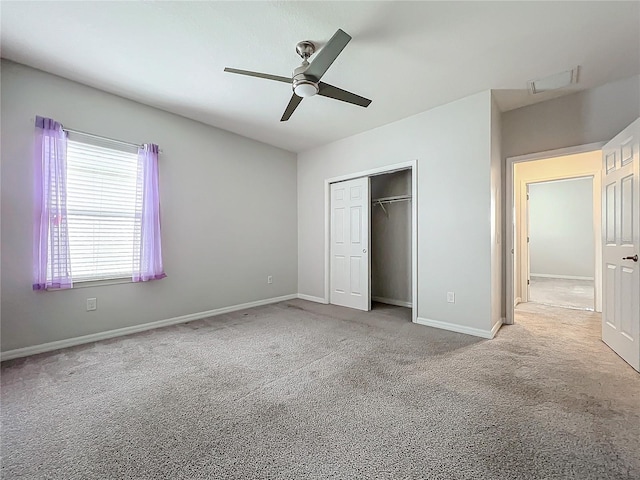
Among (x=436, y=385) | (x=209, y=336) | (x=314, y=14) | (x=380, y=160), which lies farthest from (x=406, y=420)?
(x=380, y=160)

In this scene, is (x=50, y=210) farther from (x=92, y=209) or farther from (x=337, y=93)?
(x=337, y=93)

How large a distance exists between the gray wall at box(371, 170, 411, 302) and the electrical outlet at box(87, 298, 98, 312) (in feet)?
13.3

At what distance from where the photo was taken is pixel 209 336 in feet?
10.5

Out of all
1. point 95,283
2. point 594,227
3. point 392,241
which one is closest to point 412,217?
point 392,241

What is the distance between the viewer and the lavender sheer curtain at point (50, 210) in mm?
2676

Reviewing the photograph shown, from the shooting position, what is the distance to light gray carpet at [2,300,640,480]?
4.45ft

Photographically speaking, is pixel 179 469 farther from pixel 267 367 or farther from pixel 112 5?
pixel 112 5

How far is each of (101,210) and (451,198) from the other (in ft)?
13.2

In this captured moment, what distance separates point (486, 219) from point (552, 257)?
22.2 ft

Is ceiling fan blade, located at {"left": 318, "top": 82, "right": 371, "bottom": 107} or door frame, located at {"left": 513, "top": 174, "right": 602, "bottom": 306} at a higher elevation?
ceiling fan blade, located at {"left": 318, "top": 82, "right": 371, "bottom": 107}

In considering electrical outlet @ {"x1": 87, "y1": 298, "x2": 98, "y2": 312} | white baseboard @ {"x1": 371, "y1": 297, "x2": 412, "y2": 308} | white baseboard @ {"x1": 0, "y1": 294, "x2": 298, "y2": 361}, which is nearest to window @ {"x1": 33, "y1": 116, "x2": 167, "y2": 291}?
electrical outlet @ {"x1": 87, "y1": 298, "x2": 98, "y2": 312}

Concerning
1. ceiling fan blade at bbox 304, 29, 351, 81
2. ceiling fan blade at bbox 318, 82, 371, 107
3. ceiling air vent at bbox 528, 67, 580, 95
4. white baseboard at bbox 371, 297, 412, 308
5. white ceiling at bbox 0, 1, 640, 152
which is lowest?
white baseboard at bbox 371, 297, 412, 308

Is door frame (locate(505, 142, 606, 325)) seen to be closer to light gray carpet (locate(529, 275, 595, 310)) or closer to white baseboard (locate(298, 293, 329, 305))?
light gray carpet (locate(529, 275, 595, 310))

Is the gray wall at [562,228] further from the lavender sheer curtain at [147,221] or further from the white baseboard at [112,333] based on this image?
the lavender sheer curtain at [147,221]
